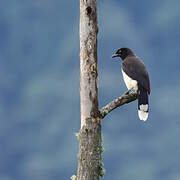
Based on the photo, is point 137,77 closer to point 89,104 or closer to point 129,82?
point 129,82

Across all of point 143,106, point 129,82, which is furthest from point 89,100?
point 129,82

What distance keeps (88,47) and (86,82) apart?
0.72m

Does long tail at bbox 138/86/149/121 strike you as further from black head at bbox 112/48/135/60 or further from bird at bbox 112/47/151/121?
black head at bbox 112/48/135/60

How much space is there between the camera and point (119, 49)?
12.2m

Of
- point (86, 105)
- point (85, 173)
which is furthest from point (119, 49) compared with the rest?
point (85, 173)

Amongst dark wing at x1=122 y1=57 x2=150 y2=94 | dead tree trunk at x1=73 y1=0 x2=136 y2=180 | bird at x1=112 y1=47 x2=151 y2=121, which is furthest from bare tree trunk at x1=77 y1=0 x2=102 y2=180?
dark wing at x1=122 y1=57 x2=150 y2=94

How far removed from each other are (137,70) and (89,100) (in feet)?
10.0

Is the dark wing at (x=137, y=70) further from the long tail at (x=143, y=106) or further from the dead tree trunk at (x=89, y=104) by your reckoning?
the dead tree trunk at (x=89, y=104)

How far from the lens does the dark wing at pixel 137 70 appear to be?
10.8 metres

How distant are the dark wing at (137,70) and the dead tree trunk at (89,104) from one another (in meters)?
1.89

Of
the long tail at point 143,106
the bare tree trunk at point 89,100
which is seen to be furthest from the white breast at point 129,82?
the bare tree trunk at point 89,100

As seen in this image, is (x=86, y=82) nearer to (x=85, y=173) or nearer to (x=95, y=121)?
(x=95, y=121)

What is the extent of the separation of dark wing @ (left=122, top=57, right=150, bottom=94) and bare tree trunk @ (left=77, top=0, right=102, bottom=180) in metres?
2.45

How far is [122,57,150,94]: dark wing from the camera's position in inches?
424
